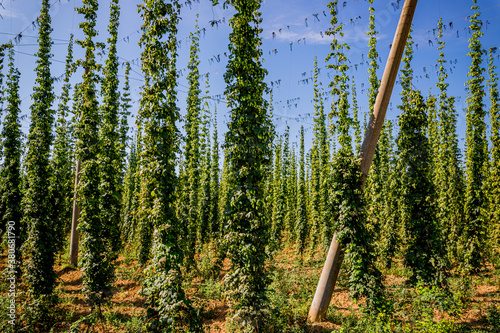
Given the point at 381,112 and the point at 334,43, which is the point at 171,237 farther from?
the point at 334,43

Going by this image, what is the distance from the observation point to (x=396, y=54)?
8227 millimetres

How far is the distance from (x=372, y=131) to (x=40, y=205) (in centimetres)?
1386

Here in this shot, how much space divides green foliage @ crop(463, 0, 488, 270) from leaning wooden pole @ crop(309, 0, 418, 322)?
29.0 ft

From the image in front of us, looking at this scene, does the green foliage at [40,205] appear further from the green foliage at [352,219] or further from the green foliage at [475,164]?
the green foliage at [475,164]

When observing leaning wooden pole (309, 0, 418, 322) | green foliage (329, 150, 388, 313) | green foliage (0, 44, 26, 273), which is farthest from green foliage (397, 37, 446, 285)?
green foliage (0, 44, 26, 273)

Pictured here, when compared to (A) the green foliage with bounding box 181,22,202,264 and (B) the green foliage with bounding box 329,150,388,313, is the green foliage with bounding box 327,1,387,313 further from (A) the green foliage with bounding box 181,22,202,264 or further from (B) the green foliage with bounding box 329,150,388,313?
(A) the green foliage with bounding box 181,22,202,264

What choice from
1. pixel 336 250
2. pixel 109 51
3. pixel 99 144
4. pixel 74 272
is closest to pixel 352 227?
pixel 336 250

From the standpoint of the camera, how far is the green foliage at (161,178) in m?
6.78

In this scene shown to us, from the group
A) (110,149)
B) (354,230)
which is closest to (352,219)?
(354,230)

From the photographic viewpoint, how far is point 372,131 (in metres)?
8.34

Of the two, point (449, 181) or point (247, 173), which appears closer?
point (247, 173)

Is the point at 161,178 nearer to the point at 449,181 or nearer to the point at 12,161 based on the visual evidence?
the point at 12,161

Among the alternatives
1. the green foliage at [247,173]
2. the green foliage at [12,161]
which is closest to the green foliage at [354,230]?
the green foliage at [247,173]

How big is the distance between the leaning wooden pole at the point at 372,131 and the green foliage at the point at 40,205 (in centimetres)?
1041
